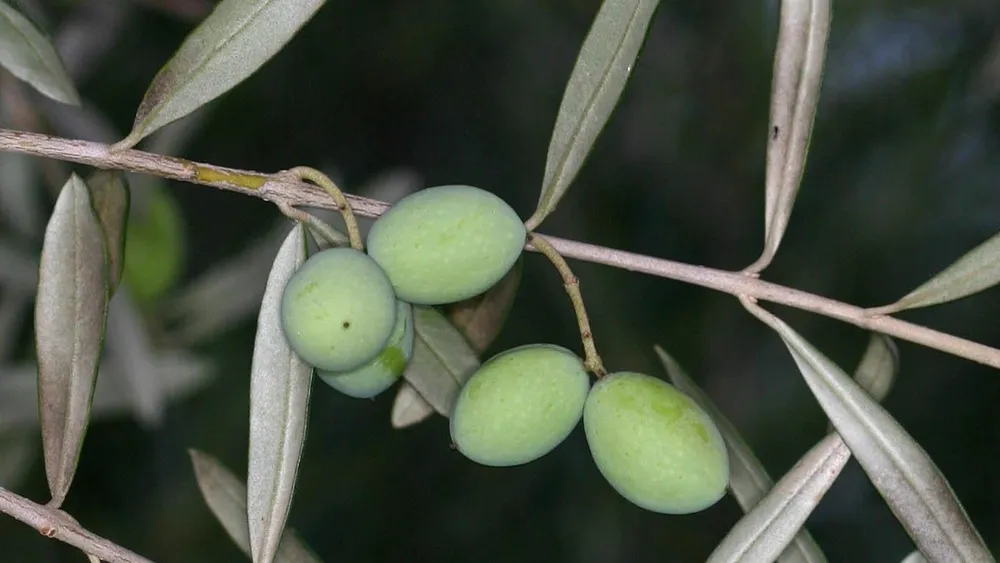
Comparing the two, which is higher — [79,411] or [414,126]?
[79,411]

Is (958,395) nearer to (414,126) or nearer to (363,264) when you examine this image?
(414,126)

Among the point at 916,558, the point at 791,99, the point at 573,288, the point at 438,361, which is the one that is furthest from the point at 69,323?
the point at 916,558

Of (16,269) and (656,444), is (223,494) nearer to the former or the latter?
(656,444)

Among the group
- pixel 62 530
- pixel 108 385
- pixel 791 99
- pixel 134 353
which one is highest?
pixel 791 99

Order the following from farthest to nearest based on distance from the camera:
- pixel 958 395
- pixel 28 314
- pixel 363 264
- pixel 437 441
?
pixel 437 441 → pixel 958 395 → pixel 28 314 → pixel 363 264

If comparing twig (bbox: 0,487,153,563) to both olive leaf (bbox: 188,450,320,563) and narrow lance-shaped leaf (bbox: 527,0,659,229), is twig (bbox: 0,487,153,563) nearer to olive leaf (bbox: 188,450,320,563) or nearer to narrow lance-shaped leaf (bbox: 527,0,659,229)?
olive leaf (bbox: 188,450,320,563)

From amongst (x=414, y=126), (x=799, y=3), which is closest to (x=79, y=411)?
(x=799, y=3)
